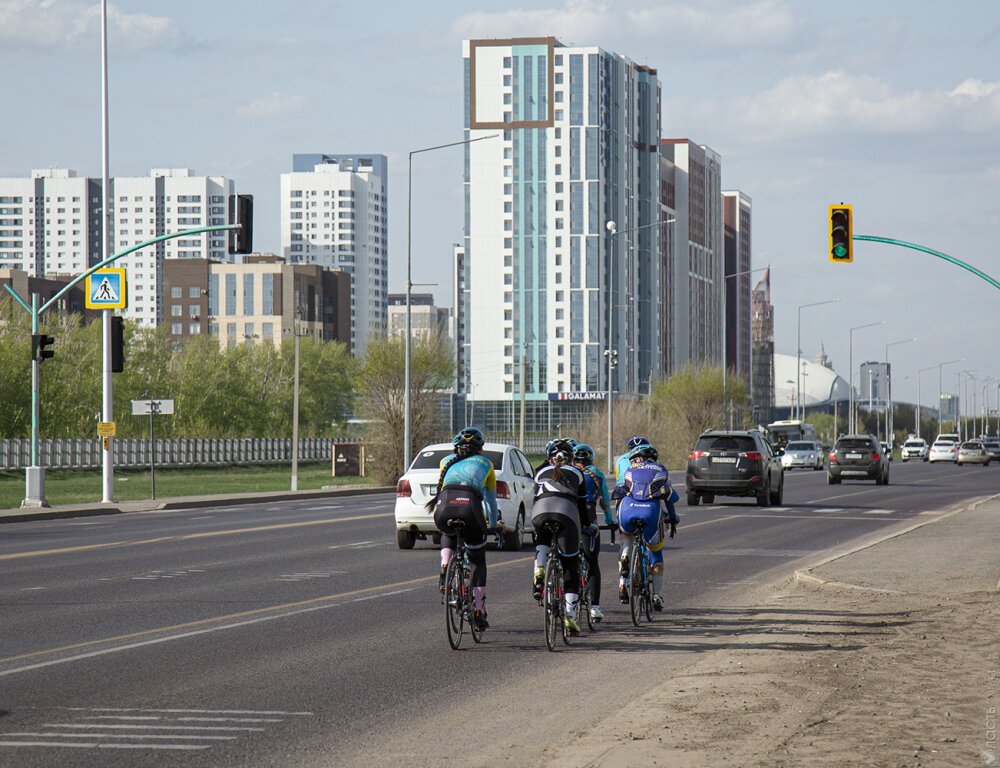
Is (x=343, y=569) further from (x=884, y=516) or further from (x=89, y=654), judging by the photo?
(x=884, y=516)

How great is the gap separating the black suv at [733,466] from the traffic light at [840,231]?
7522mm

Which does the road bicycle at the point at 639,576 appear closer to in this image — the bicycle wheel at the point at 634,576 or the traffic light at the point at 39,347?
the bicycle wheel at the point at 634,576

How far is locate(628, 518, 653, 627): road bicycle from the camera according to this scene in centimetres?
1324

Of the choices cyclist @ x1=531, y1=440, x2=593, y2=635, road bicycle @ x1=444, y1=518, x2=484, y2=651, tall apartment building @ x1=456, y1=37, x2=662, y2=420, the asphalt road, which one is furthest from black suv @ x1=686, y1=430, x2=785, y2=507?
tall apartment building @ x1=456, y1=37, x2=662, y2=420

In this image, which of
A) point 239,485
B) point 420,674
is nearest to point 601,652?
point 420,674

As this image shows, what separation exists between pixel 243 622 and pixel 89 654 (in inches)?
90.5

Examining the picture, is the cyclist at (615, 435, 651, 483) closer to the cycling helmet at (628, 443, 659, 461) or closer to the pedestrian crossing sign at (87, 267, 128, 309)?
the cycling helmet at (628, 443, 659, 461)

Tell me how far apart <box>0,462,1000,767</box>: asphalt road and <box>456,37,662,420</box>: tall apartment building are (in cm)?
14480

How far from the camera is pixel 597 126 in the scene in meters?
168

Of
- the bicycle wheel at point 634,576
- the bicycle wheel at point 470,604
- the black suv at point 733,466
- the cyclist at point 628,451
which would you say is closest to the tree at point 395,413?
the black suv at point 733,466

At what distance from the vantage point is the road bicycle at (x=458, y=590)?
38.8ft

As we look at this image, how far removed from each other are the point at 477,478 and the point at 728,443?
25.6 m

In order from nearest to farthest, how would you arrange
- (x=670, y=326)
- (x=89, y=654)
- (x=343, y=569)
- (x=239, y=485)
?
(x=89, y=654) < (x=343, y=569) < (x=239, y=485) < (x=670, y=326)

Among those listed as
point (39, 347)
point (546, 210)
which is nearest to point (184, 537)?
point (39, 347)
